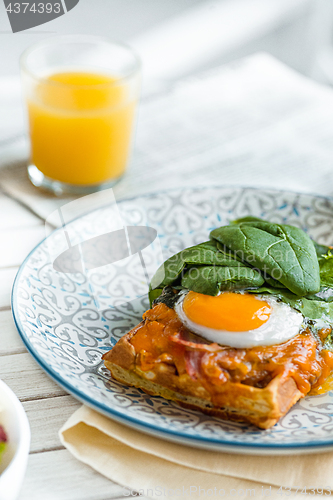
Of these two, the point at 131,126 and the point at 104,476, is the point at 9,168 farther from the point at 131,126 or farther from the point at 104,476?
the point at 104,476

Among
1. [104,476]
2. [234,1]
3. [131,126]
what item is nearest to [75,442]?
[104,476]

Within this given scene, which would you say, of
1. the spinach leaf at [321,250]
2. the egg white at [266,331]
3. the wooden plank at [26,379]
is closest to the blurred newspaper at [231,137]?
the spinach leaf at [321,250]

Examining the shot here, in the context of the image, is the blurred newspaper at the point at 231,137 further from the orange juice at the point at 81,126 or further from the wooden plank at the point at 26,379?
the wooden plank at the point at 26,379

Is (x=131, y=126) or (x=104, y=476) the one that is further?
(x=131, y=126)

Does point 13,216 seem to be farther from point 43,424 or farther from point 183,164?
point 43,424

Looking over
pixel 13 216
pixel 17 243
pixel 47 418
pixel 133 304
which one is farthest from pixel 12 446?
pixel 13 216
